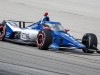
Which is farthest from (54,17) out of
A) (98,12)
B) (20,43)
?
(20,43)

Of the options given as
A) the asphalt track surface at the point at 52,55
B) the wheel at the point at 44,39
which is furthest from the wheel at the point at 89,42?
the wheel at the point at 44,39

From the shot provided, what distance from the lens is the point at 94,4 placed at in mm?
30609

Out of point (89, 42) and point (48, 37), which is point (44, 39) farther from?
point (89, 42)

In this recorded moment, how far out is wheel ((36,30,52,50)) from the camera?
14.5 metres

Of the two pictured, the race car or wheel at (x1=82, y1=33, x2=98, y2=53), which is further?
wheel at (x1=82, y1=33, x2=98, y2=53)

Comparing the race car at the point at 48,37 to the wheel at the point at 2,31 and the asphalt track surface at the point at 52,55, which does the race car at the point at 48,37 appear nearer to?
the wheel at the point at 2,31

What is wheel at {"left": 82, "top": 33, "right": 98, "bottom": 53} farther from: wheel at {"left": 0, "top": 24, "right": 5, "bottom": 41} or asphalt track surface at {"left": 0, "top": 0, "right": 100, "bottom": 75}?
wheel at {"left": 0, "top": 24, "right": 5, "bottom": 41}

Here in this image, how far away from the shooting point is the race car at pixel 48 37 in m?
14.6

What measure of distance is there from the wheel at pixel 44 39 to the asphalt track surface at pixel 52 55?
18 cm

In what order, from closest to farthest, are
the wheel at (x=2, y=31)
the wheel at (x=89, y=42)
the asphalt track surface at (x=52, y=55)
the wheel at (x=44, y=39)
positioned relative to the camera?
the asphalt track surface at (x=52, y=55) < the wheel at (x=44, y=39) < the wheel at (x=89, y=42) < the wheel at (x=2, y=31)

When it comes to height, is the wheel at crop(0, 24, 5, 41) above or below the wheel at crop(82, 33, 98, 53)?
above

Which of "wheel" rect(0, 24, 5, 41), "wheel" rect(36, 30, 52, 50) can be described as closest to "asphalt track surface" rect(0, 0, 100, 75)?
"wheel" rect(36, 30, 52, 50)

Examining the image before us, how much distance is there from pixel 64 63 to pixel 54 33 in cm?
258

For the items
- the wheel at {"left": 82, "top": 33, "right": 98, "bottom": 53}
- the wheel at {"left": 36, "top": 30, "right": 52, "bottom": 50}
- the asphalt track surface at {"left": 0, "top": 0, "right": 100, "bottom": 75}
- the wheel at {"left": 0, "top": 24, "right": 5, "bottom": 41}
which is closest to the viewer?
the asphalt track surface at {"left": 0, "top": 0, "right": 100, "bottom": 75}
